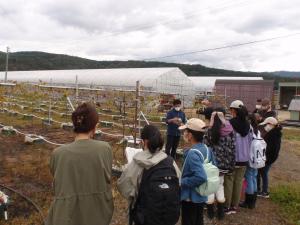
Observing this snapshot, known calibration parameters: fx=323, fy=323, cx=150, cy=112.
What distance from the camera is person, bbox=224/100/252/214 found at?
4145 mm

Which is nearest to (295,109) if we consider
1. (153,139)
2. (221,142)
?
(221,142)

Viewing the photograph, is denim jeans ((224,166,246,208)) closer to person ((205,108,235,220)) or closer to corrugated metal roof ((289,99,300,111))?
person ((205,108,235,220))

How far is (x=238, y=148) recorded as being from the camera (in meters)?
4.20

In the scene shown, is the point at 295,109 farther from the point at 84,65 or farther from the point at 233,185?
the point at 84,65

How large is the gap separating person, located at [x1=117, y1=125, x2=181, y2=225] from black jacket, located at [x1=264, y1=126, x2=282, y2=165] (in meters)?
3.03

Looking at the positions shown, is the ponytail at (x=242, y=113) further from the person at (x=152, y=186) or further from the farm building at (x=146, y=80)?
the farm building at (x=146, y=80)

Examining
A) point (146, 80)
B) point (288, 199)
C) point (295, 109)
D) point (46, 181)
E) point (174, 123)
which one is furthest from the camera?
point (146, 80)

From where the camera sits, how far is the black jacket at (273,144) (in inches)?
195

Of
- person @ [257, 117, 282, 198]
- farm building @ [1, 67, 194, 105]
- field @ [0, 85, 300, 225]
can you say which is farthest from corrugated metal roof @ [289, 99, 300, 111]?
person @ [257, 117, 282, 198]

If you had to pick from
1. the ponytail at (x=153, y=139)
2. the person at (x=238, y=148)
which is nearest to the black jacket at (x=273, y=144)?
the person at (x=238, y=148)

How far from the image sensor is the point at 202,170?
9.52ft

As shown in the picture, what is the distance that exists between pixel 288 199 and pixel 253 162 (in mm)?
1314

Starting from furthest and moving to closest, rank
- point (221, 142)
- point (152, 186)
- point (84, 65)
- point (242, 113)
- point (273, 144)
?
point (84, 65) → point (273, 144) → point (242, 113) → point (221, 142) → point (152, 186)

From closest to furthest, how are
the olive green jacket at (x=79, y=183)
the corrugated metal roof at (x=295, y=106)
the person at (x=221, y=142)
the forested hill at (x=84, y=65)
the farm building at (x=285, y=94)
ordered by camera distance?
1. the olive green jacket at (x=79, y=183)
2. the person at (x=221, y=142)
3. the corrugated metal roof at (x=295, y=106)
4. the farm building at (x=285, y=94)
5. the forested hill at (x=84, y=65)
